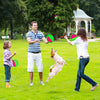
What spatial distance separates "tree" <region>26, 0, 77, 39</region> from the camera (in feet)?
145

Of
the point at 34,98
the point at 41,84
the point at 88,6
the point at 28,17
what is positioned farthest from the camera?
the point at 88,6

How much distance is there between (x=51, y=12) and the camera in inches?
1756

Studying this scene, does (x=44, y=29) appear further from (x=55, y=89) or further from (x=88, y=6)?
(x=55, y=89)

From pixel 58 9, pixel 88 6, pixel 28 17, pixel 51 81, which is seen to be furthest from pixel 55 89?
pixel 88 6

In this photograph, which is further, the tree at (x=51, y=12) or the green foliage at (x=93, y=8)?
the green foliage at (x=93, y=8)

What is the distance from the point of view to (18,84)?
8.33 metres

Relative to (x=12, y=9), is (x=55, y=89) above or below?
below

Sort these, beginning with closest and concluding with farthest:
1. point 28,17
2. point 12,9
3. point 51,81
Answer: point 12,9, point 51,81, point 28,17

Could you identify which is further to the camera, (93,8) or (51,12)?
(93,8)

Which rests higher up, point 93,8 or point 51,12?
point 93,8

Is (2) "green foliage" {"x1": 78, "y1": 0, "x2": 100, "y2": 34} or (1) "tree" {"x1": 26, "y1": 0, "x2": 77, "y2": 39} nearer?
(1) "tree" {"x1": 26, "y1": 0, "x2": 77, "y2": 39}

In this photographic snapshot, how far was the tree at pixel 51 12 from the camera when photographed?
145ft

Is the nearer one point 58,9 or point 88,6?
point 58,9

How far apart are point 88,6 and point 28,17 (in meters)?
28.2
